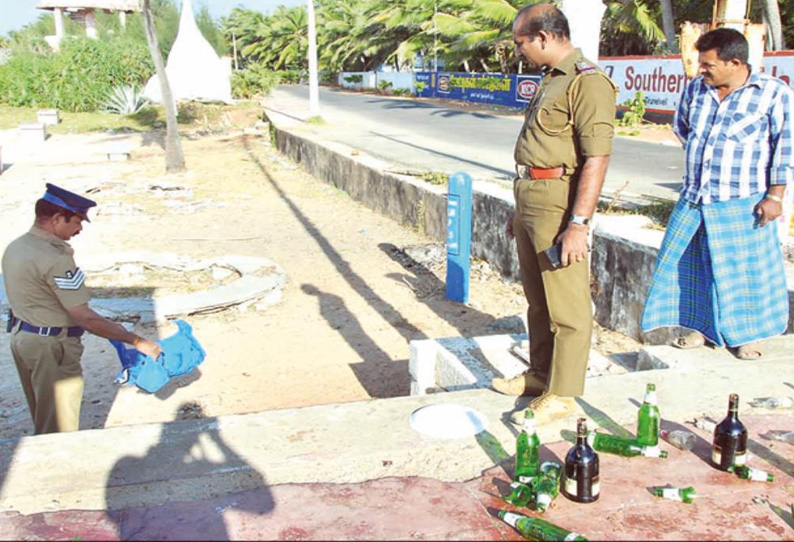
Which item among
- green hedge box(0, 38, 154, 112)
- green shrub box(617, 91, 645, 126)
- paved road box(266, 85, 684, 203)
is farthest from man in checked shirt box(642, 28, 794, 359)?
green hedge box(0, 38, 154, 112)

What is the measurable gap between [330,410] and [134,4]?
170ft

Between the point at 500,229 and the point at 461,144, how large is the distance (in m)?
9.30

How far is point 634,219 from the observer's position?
6.98 metres

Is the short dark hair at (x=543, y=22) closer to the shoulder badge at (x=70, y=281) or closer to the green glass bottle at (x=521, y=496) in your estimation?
the green glass bottle at (x=521, y=496)

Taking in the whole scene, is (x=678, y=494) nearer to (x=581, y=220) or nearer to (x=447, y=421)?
(x=447, y=421)

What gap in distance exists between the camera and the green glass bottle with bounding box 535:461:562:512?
2646 millimetres

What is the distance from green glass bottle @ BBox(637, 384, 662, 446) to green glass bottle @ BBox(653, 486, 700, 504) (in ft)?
1.09

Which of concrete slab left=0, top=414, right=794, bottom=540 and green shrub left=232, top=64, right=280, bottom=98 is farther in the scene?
green shrub left=232, top=64, right=280, bottom=98

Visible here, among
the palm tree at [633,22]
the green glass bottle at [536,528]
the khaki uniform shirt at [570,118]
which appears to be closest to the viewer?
the green glass bottle at [536,528]

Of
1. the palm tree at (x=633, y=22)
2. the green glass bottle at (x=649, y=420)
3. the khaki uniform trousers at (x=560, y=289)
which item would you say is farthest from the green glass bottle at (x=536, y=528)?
the palm tree at (x=633, y=22)

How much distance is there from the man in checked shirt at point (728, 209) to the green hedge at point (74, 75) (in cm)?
3157

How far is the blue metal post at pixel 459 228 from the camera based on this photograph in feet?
23.5

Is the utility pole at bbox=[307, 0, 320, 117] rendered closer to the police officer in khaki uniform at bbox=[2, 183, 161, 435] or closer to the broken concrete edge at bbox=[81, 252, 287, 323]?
the broken concrete edge at bbox=[81, 252, 287, 323]

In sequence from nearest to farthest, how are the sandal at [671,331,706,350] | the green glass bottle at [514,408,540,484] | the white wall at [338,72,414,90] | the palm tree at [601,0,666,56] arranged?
1. the green glass bottle at [514,408,540,484]
2. the sandal at [671,331,706,350]
3. the palm tree at [601,0,666,56]
4. the white wall at [338,72,414,90]
